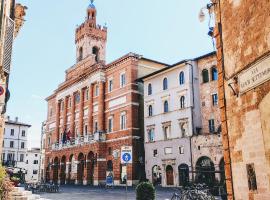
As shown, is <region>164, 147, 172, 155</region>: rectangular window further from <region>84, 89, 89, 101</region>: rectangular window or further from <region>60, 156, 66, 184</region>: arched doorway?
<region>60, 156, 66, 184</region>: arched doorway

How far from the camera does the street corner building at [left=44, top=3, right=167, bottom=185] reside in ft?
119

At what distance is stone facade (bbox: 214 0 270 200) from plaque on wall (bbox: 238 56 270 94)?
4 centimetres

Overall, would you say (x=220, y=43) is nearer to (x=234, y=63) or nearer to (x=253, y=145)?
(x=234, y=63)

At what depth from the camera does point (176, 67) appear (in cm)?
3209

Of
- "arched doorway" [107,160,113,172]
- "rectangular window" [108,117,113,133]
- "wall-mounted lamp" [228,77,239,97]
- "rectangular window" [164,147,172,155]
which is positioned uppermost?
"rectangular window" [108,117,113,133]

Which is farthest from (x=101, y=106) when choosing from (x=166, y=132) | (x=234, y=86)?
(x=234, y=86)

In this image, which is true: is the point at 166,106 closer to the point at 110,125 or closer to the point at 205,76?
the point at 205,76

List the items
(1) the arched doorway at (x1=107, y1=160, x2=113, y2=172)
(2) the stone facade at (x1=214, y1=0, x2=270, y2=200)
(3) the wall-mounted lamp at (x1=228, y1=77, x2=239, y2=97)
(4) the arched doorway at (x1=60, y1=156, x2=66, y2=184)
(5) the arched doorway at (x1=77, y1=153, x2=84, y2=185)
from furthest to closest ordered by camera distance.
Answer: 1. (4) the arched doorway at (x1=60, y1=156, x2=66, y2=184)
2. (5) the arched doorway at (x1=77, y1=153, x2=84, y2=185)
3. (1) the arched doorway at (x1=107, y1=160, x2=113, y2=172)
4. (3) the wall-mounted lamp at (x1=228, y1=77, x2=239, y2=97)
5. (2) the stone facade at (x1=214, y1=0, x2=270, y2=200)

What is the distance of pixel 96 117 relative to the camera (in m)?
41.0

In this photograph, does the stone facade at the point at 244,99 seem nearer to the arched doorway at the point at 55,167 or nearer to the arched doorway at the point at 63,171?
the arched doorway at the point at 63,171

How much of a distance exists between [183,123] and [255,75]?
23882 millimetres

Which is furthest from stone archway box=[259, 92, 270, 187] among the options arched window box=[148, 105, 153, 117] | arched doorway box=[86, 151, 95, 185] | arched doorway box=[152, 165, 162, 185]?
arched doorway box=[86, 151, 95, 185]

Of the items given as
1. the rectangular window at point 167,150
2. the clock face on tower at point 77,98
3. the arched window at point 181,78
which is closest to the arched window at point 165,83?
the arched window at point 181,78

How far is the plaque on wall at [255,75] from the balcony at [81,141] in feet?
105
